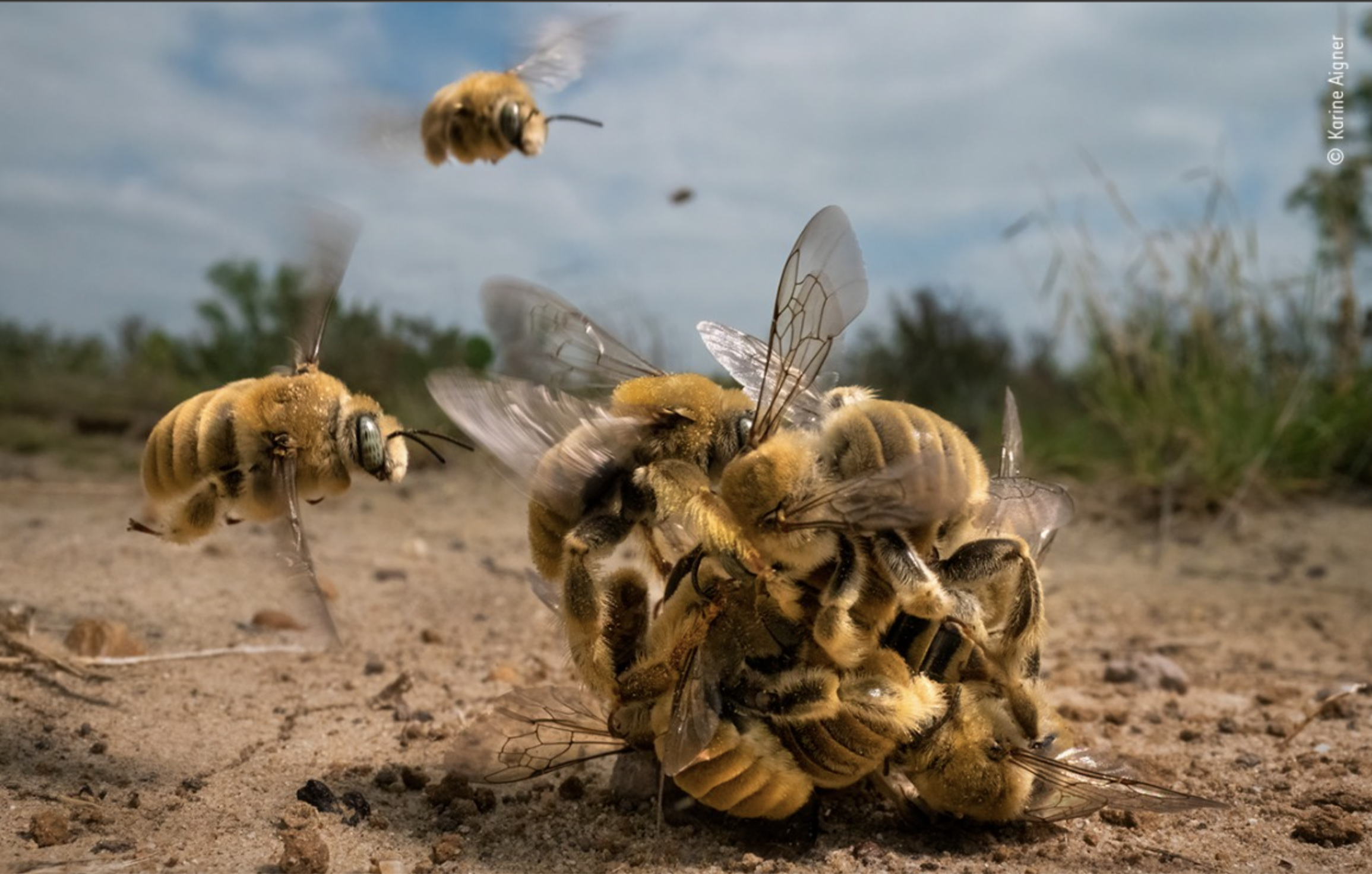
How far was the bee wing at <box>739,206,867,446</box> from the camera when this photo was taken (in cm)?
284

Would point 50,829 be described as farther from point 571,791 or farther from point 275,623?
point 275,623

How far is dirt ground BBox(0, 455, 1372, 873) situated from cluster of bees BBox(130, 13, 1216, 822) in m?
0.20

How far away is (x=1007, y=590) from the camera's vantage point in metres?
2.82

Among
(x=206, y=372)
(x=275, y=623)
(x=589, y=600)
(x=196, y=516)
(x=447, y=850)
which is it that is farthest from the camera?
(x=206, y=372)

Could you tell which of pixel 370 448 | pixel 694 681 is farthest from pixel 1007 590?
pixel 370 448

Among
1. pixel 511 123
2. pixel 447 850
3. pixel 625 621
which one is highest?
pixel 511 123

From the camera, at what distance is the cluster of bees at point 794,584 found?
2.58 meters

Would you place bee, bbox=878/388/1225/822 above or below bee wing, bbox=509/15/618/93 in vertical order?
below

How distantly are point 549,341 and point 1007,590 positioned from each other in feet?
5.02

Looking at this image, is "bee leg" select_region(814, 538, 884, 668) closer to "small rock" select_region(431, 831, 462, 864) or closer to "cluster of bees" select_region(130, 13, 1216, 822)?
"cluster of bees" select_region(130, 13, 1216, 822)

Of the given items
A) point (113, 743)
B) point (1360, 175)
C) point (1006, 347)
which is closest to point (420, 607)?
point (113, 743)

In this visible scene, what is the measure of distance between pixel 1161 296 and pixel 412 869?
8.20 m

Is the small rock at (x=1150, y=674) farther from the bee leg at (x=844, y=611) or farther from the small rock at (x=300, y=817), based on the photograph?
the small rock at (x=300, y=817)

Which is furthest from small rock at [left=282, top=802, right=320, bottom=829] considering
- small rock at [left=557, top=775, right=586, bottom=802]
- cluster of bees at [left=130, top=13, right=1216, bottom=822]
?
small rock at [left=557, top=775, right=586, bottom=802]
